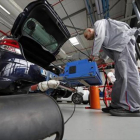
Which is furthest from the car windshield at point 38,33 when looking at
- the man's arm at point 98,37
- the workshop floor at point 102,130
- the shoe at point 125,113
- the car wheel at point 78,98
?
the car wheel at point 78,98

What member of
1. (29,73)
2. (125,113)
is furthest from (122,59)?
(29,73)

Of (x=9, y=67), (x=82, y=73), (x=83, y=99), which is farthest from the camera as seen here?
(x=83, y=99)

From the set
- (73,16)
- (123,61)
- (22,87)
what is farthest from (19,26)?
(73,16)

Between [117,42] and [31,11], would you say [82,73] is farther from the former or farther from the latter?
[31,11]

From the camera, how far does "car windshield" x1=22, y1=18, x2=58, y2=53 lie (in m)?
1.48

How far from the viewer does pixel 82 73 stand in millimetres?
1446

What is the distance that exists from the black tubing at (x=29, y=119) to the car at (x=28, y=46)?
Result: 0.77m

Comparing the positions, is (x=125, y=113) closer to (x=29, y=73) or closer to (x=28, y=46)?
(x=29, y=73)

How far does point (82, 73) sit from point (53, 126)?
1.13 meters

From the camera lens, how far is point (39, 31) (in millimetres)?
1676

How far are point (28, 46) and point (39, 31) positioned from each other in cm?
35

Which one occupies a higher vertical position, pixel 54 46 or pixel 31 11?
pixel 31 11

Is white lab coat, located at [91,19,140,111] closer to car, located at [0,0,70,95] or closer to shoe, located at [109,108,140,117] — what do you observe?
shoe, located at [109,108,140,117]

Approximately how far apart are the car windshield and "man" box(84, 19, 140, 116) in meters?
0.91
